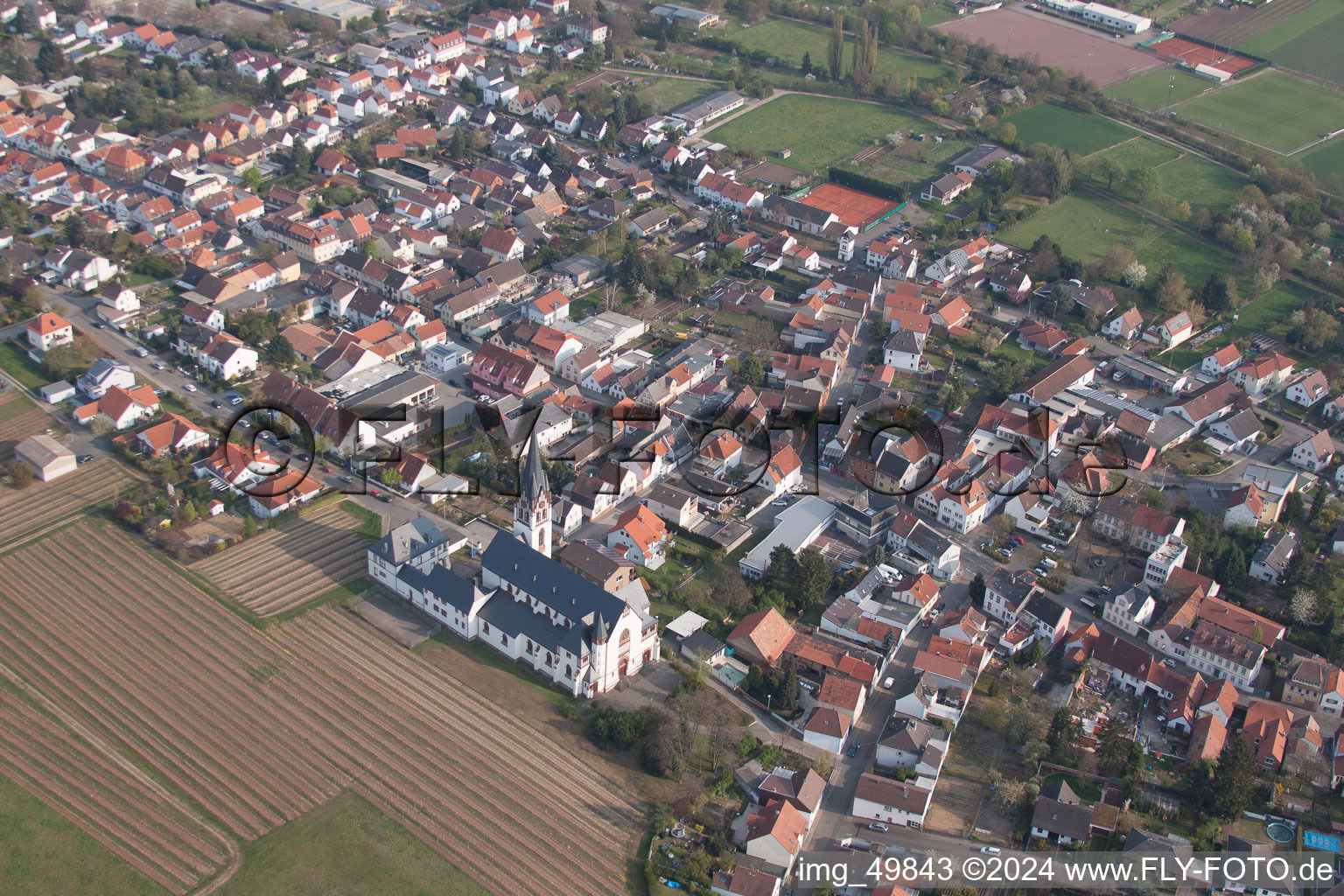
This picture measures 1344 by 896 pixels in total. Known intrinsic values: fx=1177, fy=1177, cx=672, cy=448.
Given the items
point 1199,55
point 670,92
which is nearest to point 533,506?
point 670,92

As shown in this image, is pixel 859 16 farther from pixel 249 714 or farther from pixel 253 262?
pixel 249 714

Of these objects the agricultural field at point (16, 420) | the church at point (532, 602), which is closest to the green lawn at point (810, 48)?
the church at point (532, 602)

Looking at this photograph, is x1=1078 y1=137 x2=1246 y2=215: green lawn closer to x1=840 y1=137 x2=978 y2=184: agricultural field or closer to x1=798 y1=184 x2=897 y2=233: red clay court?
x1=840 y1=137 x2=978 y2=184: agricultural field

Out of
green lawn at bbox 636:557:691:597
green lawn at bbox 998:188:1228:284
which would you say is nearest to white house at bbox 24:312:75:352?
green lawn at bbox 636:557:691:597

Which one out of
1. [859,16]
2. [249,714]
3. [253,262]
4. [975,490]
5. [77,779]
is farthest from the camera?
[859,16]

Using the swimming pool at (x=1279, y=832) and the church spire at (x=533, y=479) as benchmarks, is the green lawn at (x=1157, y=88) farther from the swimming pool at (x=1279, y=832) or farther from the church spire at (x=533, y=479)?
the church spire at (x=533, y=479)

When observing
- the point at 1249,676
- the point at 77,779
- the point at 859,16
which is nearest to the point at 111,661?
the point at 77,779

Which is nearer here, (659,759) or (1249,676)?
(659,759)
